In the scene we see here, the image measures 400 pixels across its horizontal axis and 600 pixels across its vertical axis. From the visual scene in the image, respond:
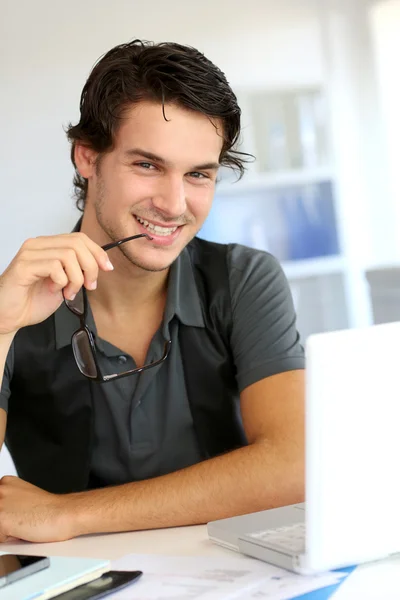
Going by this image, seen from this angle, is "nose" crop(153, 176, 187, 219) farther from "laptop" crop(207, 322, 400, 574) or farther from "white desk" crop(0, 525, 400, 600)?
"laptop" crop(207, 322, 400, 574)

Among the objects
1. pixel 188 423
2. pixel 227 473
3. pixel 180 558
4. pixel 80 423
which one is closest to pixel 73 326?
pixel 80 423

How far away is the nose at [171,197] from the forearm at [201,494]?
1.64 feet

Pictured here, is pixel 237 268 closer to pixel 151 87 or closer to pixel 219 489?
pixel 151 87

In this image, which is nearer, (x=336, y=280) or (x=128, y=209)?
(x=128, y=209)

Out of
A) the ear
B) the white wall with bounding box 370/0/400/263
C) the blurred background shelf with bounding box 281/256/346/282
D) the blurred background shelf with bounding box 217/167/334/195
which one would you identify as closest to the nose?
the ear

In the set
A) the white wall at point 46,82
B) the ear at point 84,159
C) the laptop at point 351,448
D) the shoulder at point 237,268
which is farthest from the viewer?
the white wall at point 46,82

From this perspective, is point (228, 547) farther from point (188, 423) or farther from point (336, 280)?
point (336, 280)

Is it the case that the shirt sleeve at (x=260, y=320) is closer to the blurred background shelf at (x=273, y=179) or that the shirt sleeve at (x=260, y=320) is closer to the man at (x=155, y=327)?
the man at (x=155, y=327)

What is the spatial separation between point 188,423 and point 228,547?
593mm

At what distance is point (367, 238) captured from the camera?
397 centimetres

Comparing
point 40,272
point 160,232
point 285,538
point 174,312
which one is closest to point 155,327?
point 174,312

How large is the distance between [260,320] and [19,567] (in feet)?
2.70

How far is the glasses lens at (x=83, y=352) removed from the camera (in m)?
1.49

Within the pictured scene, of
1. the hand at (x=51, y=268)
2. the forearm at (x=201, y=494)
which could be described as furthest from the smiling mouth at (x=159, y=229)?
the forearm at (x=201, y=494)
